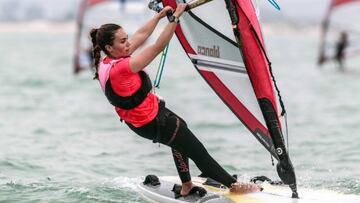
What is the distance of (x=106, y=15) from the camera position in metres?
22.3

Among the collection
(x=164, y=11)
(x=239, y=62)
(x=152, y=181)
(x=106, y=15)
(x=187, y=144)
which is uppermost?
(x=106, y=15)

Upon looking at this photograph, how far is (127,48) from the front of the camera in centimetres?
516

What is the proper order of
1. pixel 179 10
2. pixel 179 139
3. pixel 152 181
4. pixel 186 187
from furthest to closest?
pixel 152 181 → pixel 186 187 → pixel 179 139 → pixel 179 10

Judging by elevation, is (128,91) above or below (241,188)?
above

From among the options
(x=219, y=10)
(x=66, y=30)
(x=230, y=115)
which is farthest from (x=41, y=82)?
(x=66, y=30)

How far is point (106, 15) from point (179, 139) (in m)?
17.3

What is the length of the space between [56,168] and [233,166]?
1.82 m

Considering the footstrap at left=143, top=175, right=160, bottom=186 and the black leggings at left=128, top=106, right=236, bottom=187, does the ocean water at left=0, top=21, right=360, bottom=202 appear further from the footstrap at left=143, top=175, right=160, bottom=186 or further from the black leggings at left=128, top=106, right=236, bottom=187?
the black leggings at left=128, top=106, right=236, bottom=187

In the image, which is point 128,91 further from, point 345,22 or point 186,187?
point 345,22

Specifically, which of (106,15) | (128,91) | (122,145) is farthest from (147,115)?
(106,15)

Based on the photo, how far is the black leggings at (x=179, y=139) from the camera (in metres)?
5.25

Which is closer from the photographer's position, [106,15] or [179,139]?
[179,139]

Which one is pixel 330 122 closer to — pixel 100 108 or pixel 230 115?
pixel 230 115

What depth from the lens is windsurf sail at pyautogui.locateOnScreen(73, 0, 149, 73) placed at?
2178 centimetres
